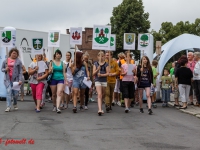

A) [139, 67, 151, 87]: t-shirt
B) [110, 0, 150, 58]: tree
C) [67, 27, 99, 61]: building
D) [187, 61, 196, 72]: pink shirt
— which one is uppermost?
[110, 0, 150, 58]: tree

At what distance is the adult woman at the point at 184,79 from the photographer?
1546 centimetres

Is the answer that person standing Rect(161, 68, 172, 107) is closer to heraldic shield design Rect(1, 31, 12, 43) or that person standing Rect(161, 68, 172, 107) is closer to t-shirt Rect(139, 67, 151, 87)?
t-shirt Rect(139, 67, 151, 87)

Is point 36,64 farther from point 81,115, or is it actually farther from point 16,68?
point 81,115

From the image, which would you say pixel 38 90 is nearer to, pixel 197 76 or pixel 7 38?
pixel 7 38

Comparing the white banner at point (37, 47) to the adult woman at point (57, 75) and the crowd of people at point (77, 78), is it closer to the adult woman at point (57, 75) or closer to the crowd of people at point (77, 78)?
the crowd of people at point (77, 78)

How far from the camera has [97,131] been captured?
9.66 meters

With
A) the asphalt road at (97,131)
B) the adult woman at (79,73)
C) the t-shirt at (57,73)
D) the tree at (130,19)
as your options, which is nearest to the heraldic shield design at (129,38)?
the adult woman at (79,73)

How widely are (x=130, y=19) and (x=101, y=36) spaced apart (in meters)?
39.8

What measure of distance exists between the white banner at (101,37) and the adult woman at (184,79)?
298 centimetres

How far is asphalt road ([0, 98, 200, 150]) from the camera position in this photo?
7.98m

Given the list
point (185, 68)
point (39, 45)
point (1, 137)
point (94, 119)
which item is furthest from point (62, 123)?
point (185, 68)

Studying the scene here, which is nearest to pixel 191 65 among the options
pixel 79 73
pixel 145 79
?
pixel 145 79

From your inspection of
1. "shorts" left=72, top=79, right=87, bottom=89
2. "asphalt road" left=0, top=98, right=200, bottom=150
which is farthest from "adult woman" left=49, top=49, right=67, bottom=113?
"asphalt road" left=0, top=98, right=200, bottom=150

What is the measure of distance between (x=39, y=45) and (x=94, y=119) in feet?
13.1
